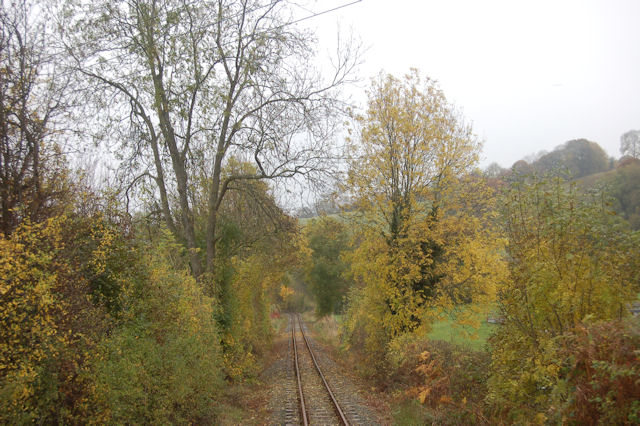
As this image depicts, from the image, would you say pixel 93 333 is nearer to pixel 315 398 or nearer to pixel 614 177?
pixel 315 398

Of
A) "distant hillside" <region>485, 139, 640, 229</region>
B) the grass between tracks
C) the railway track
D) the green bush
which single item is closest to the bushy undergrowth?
the green bush

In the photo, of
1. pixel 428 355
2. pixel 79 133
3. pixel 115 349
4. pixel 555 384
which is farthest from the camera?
pixel 428 355

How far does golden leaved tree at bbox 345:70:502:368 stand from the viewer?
1456cm

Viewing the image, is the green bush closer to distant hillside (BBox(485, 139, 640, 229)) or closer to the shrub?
the shrub

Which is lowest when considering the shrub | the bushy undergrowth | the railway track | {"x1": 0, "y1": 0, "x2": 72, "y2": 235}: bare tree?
the railway track

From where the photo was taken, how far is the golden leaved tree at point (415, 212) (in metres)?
14.6

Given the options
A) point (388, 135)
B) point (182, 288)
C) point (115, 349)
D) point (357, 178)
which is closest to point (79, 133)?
point (182, 288)

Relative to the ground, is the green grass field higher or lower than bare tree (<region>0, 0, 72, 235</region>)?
lower

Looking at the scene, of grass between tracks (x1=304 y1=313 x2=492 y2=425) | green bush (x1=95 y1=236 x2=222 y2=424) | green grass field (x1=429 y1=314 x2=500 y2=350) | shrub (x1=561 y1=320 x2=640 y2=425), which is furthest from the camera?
green grass field (x1=429 y1=314 x2=500 y2=350)

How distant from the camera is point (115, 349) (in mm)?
6895

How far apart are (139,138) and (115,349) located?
915 cm

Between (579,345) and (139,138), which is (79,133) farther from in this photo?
(579,345)

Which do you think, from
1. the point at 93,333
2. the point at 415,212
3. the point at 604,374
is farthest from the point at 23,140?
the point at 415,212

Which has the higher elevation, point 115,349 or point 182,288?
point 182,288
